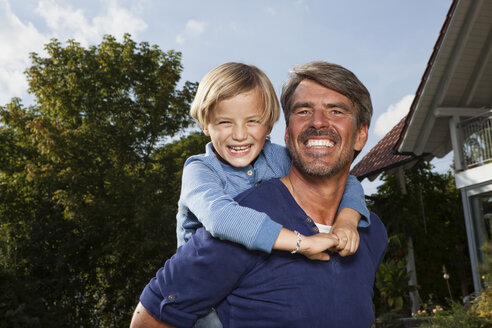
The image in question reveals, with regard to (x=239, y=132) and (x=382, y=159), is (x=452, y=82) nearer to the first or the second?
(x=382, y=159)

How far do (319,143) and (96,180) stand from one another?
→ 19.2m

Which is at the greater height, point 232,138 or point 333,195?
point 232,138

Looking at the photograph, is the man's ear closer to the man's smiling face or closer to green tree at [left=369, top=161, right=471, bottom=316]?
the man's smiling face

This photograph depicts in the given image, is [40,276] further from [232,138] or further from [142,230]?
[232,138]

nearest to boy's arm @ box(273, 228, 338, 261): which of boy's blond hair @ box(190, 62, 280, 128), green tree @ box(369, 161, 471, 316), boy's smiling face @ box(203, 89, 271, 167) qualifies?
boy's smiling face @ box(203, 89, 271, 167)

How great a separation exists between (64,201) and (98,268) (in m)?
3.76

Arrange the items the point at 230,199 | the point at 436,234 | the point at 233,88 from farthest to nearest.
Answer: the point at 436,234 → the point at 233,88 → the point at 230,199

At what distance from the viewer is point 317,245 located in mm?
1726

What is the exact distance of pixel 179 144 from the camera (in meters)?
20.8

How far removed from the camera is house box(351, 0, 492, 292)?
10773 millimetres

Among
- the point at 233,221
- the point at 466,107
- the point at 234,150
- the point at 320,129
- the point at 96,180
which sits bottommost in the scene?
the point at 233,221

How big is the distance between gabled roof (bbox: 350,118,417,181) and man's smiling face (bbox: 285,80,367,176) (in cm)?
1177

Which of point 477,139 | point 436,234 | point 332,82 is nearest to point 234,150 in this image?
point 332,82

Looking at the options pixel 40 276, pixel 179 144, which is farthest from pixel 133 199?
A: pixel 40 276
